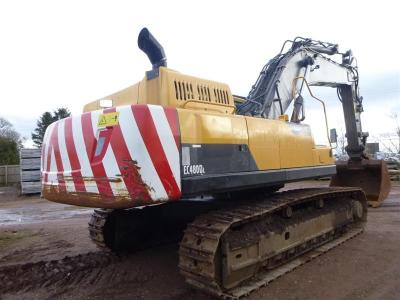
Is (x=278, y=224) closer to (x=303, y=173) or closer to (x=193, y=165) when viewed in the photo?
(x=303, y=173)

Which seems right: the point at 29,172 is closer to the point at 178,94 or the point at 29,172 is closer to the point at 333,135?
the point at 333,135

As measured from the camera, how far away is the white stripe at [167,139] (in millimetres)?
3295

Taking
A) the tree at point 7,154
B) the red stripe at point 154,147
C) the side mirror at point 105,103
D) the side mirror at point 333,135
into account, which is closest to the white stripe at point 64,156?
the side mirror at point 105,103

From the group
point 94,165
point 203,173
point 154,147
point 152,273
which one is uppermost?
point 154,147

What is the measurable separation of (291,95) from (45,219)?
24.5 ft

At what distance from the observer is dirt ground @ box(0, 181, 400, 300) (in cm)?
404

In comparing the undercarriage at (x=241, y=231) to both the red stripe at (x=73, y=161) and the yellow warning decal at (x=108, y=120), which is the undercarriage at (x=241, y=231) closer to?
the red stripe at (x=73, y=161)

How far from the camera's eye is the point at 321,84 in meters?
7.87

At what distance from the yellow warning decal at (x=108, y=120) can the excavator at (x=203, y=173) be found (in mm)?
11

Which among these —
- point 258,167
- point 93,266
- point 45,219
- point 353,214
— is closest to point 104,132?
point 258,167

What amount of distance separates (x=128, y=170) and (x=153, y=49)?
149cm

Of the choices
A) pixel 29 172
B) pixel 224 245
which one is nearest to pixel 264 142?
pixel 224 245

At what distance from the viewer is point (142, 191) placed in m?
3.14

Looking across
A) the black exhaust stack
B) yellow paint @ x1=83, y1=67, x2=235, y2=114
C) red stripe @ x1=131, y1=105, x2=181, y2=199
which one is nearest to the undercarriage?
red stripe @ x1=131, y1=105, x2=181, y2=199
